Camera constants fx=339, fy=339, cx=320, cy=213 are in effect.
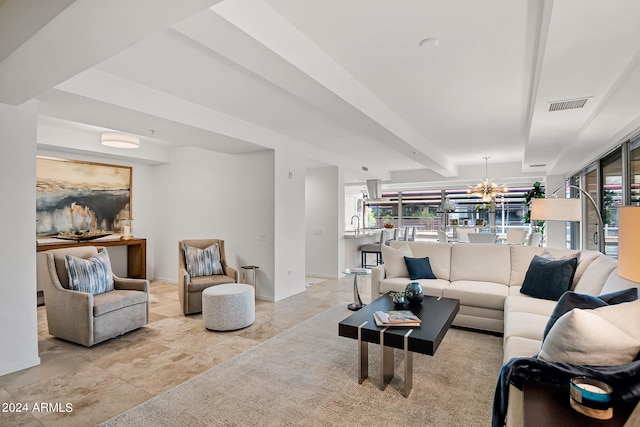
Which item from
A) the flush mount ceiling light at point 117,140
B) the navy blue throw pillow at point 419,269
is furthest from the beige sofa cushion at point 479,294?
Answer: the flush mount ceiling light at point 117,140

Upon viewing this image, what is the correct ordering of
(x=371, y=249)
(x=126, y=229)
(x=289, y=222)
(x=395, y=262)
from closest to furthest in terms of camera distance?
(x=395, y=262), (x=289, y=222), (x=126, y=229), (x=371, y=249)

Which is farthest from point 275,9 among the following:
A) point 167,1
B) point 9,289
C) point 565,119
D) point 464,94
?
point 565,119

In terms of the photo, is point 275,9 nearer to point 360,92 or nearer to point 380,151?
point 360,92

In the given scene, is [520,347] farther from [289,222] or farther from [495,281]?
[289,222]

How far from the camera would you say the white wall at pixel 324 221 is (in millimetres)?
7047

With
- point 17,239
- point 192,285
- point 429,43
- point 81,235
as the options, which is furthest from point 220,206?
point 429,43

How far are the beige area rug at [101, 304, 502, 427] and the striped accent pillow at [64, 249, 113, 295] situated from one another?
6.17 feet

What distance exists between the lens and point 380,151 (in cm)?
681

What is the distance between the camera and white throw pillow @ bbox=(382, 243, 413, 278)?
4.58 metres

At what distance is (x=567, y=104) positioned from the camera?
3217 millimetres

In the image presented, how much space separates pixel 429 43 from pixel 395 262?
2834 millimetres

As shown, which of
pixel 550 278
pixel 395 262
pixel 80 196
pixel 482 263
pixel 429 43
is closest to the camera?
pixel 429 43

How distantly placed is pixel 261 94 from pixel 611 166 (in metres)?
4.97

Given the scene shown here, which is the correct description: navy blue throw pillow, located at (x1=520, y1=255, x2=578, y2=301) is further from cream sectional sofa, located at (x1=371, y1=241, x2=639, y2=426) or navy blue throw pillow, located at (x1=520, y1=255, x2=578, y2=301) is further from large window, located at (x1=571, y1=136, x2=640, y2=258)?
large window, located at (x1=571, y1=136, x2=640, y2=258)
